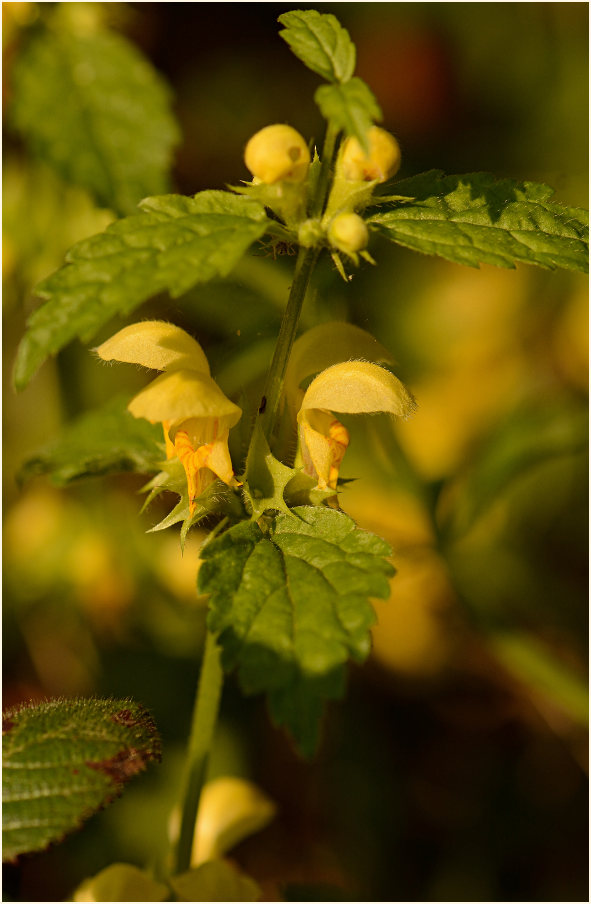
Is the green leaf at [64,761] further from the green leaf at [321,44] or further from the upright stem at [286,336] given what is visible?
the green leaf at [321,44]

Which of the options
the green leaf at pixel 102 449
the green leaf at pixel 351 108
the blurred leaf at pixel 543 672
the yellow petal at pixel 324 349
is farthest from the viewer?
the blurred leaf at pixel 543 672

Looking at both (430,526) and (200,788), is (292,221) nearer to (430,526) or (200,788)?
(200,788)

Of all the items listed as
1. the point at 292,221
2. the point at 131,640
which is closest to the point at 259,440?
the point at 292,221

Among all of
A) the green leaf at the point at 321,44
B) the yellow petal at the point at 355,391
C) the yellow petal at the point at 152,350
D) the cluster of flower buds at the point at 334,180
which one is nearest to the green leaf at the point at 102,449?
the yellow petal at the point at 152,350

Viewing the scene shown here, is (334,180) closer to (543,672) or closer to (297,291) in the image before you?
(297,291)

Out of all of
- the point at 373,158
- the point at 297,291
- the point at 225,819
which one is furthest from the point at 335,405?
the point at 225,819

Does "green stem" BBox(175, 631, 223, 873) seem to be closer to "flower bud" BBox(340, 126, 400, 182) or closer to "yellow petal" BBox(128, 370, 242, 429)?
"yellow petal" BBox(128, 370, 242, 429)
